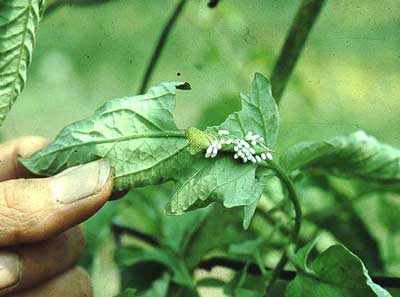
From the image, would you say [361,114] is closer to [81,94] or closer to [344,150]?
[81,94]

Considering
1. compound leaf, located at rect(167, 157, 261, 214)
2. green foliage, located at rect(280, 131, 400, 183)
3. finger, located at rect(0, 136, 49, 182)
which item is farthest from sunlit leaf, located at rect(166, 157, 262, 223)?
finger, located at rect(0, 136, 49, 182)

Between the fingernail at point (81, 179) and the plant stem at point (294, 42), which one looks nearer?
the fingernail at point (81, 179)

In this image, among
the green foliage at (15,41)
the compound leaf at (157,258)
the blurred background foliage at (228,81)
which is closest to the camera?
the green foliage at (15,41)

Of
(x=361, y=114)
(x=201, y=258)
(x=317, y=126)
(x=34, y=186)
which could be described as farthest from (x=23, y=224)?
(x=361, y=114)

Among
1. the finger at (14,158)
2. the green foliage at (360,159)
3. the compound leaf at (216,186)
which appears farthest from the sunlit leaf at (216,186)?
the finger at (14,158)

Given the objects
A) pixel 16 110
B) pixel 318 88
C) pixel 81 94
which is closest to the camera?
pixel 318 88

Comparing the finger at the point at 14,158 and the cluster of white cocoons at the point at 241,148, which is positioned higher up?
the cluster of white cocoons at the point at 241,148

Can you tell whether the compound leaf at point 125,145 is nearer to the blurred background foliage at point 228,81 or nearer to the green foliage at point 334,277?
the green foliage at point 334,277

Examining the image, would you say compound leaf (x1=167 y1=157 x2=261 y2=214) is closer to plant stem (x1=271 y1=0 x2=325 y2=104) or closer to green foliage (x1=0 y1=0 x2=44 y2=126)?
green foliage (x1=0 y1=0 x2=44 y2=126)
